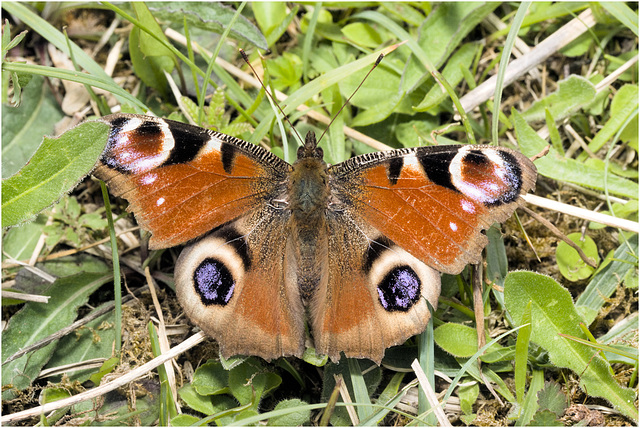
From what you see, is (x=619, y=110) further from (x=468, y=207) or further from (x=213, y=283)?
(x=213, y=283)

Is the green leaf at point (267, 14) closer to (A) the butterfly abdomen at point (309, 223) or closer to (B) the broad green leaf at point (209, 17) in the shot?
(B) the broad green leaf at point (209, 17)

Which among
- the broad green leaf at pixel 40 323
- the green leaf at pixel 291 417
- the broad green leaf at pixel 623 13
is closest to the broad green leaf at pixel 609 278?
→ the broad green leaf at pixel 623 13

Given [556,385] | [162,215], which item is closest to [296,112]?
[162,215]

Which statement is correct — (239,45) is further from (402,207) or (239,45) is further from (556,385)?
(556,385)

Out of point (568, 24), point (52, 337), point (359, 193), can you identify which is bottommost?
point (52, 337)

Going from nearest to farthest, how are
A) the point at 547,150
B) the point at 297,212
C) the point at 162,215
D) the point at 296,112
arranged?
the point at 162,215
the point at 297,212
the point at 547,150
the point at 296,112
